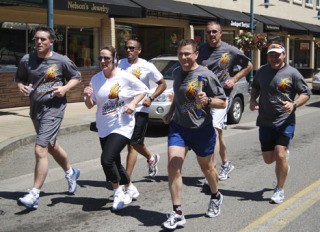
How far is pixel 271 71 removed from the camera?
5766 millimetres

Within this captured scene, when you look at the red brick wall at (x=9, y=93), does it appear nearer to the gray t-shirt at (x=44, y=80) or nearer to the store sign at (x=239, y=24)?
the gray t-shirt at (x=44, y=80)

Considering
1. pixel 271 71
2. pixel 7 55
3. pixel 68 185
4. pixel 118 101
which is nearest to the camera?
pixel 118 101

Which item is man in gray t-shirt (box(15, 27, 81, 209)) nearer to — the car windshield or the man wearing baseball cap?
the man wearing baseball cap

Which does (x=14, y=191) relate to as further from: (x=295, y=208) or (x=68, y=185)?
(x=295, y=208)

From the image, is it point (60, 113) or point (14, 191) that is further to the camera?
point (14, 191)

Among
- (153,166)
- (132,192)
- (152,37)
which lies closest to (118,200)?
(132,192)

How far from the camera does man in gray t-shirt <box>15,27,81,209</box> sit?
5551mm

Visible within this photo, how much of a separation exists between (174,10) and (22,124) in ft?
28.4

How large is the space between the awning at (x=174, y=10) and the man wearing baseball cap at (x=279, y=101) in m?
11.1

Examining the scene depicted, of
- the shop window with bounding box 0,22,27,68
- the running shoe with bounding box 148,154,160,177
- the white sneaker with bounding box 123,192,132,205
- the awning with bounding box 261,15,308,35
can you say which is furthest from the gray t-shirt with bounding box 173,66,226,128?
the awning with bounding box 261,15,308,35

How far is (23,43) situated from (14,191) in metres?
8.88

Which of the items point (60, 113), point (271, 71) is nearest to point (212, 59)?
point (271, 71)

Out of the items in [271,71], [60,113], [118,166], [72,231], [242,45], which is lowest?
[72,231]

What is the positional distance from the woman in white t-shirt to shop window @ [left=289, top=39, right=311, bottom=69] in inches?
1184
